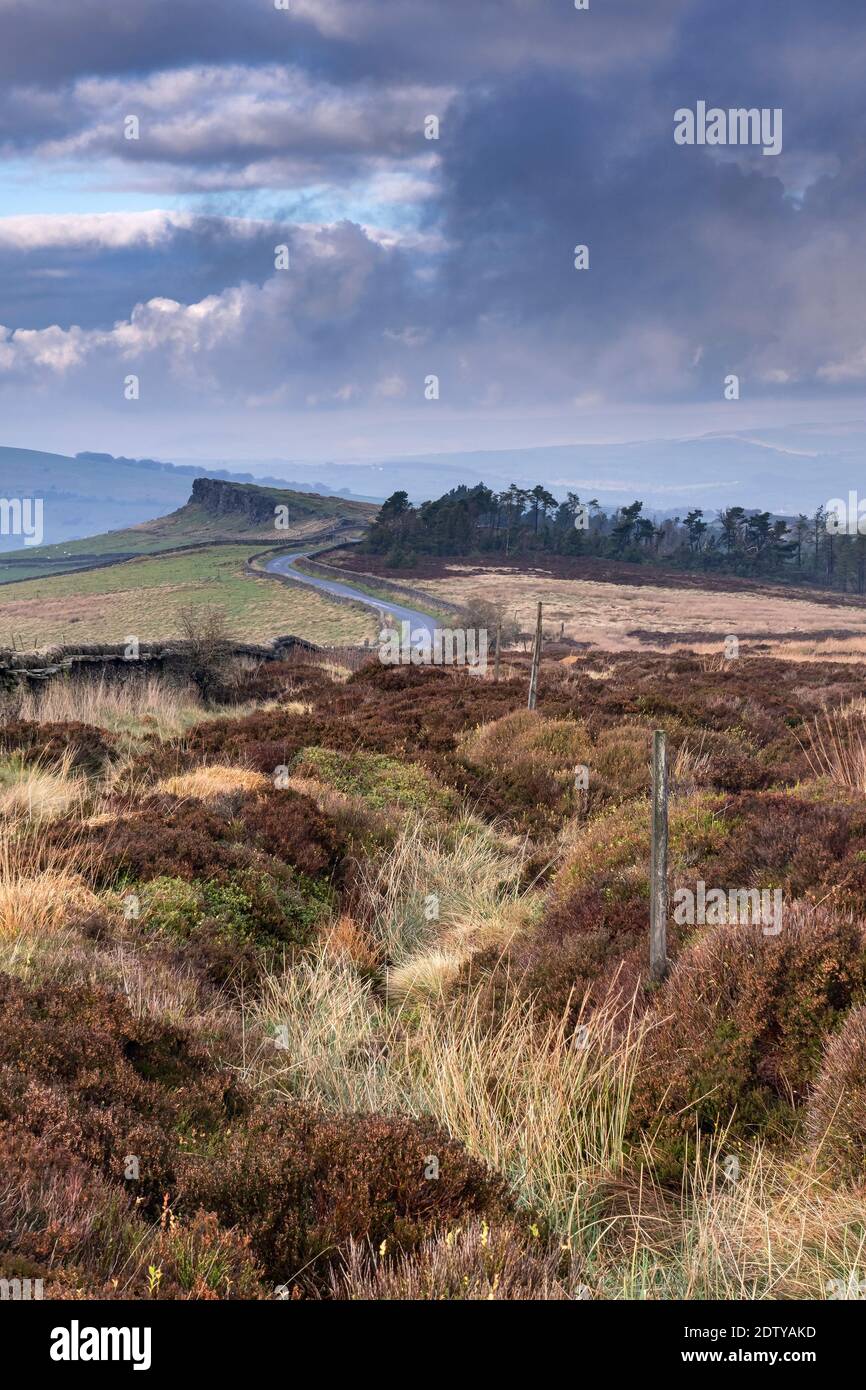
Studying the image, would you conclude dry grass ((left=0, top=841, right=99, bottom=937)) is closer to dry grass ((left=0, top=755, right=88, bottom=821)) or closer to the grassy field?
dry grass ((left=0, top=755, right=88, bottom=821))

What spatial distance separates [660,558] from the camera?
119 metres

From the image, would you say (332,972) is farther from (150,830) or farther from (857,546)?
(857,546)

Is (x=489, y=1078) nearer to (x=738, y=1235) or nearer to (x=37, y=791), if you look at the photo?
(x=738, y=1235)

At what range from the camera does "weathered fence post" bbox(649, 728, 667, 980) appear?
534 centimetres

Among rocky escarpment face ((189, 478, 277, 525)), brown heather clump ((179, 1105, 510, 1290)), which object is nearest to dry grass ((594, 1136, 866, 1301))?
brown heather clump ((179, 1105, 510, 1290))

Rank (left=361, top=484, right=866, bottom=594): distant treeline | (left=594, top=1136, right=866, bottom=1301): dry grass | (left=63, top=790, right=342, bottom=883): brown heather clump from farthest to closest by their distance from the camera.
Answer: (left=361, top=484, right=866, bottom=594): distant treeline < (left=63, top=790, right=342, bottom=883): brown heather clump < (left=594, top=1136, right=866, bottom=1301): dry grass

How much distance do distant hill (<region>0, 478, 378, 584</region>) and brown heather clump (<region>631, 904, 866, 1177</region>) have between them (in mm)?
122703

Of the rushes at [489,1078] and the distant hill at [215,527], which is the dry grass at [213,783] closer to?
the rushes at [489,1078]

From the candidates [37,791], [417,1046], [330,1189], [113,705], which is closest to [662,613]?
[113,705]

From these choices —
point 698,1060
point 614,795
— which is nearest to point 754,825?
point 698,1060

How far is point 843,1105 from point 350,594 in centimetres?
7157
